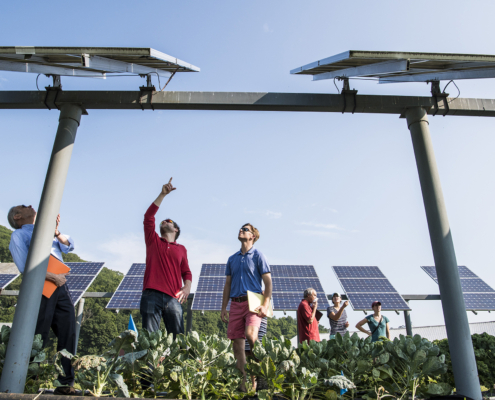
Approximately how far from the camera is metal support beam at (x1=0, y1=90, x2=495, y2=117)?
4336 millimetres

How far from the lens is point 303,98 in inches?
172

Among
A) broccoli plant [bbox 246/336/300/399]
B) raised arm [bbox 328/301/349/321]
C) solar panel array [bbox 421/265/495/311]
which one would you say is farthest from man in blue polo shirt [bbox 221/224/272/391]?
solar panel array [bbox 421/265/495/311]

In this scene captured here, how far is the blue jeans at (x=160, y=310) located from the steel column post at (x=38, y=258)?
1017mm

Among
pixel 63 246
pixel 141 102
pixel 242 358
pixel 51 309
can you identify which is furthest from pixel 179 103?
pixel 242 358

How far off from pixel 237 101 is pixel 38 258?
2803 mm

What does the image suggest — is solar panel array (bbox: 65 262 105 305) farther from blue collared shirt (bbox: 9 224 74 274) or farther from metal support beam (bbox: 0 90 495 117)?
metal support beam (bbox: 0 90 495 117)

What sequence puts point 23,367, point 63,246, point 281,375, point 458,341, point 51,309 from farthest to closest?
point 63,246
point 51,309
point 458,341
point 23,367
point 281,375

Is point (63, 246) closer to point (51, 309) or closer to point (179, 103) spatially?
point (51, 309)

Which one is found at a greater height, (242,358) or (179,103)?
(179,103)

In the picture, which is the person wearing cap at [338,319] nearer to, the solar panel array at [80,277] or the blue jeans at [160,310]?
the blue jeans at [160,310]

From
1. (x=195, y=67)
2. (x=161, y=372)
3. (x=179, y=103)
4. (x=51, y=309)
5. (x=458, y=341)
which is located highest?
(x=195, y=67)

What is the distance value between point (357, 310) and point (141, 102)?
6267mm

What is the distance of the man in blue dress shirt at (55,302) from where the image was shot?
11.9ft

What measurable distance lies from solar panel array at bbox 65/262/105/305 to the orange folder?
4.21m
